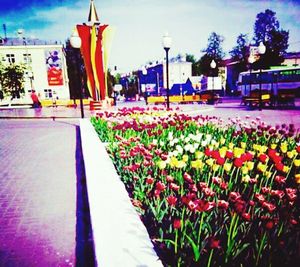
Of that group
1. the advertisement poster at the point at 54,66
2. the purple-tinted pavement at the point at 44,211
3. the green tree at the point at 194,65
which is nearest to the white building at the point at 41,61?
the advertisement poster at the point at 54,66

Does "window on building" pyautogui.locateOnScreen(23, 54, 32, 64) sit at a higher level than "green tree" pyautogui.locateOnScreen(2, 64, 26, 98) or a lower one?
higher

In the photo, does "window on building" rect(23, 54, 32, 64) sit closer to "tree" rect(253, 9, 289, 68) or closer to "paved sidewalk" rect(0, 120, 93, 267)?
"tree" rect(253, 9, 289, 68)

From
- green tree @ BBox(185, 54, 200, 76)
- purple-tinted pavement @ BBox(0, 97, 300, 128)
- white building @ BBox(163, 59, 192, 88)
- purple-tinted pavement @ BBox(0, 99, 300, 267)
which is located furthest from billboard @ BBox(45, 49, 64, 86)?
green tree @ BBox(185, 54, 200, 76)

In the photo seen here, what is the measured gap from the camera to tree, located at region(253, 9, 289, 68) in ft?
158

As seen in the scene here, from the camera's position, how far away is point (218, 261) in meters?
1.93

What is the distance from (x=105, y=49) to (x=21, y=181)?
13.9 meters

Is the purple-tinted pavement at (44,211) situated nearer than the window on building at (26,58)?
Yes

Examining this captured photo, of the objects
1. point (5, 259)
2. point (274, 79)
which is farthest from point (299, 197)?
point (274, 79)

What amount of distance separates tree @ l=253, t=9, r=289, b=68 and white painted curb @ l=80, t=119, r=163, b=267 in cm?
5058

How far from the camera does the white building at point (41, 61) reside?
49625 millimetres

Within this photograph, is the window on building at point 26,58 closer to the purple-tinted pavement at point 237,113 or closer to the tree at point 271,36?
the purple-tinted pavement at point 237,113

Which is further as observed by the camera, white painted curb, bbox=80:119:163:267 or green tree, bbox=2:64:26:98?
green tree, bbox=2:64:26:98

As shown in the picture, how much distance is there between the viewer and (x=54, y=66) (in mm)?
50062

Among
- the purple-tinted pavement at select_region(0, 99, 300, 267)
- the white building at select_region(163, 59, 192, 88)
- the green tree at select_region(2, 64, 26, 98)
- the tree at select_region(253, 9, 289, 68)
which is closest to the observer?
the purple-tinted pavement at select_region(0, 99, 300, 267)
